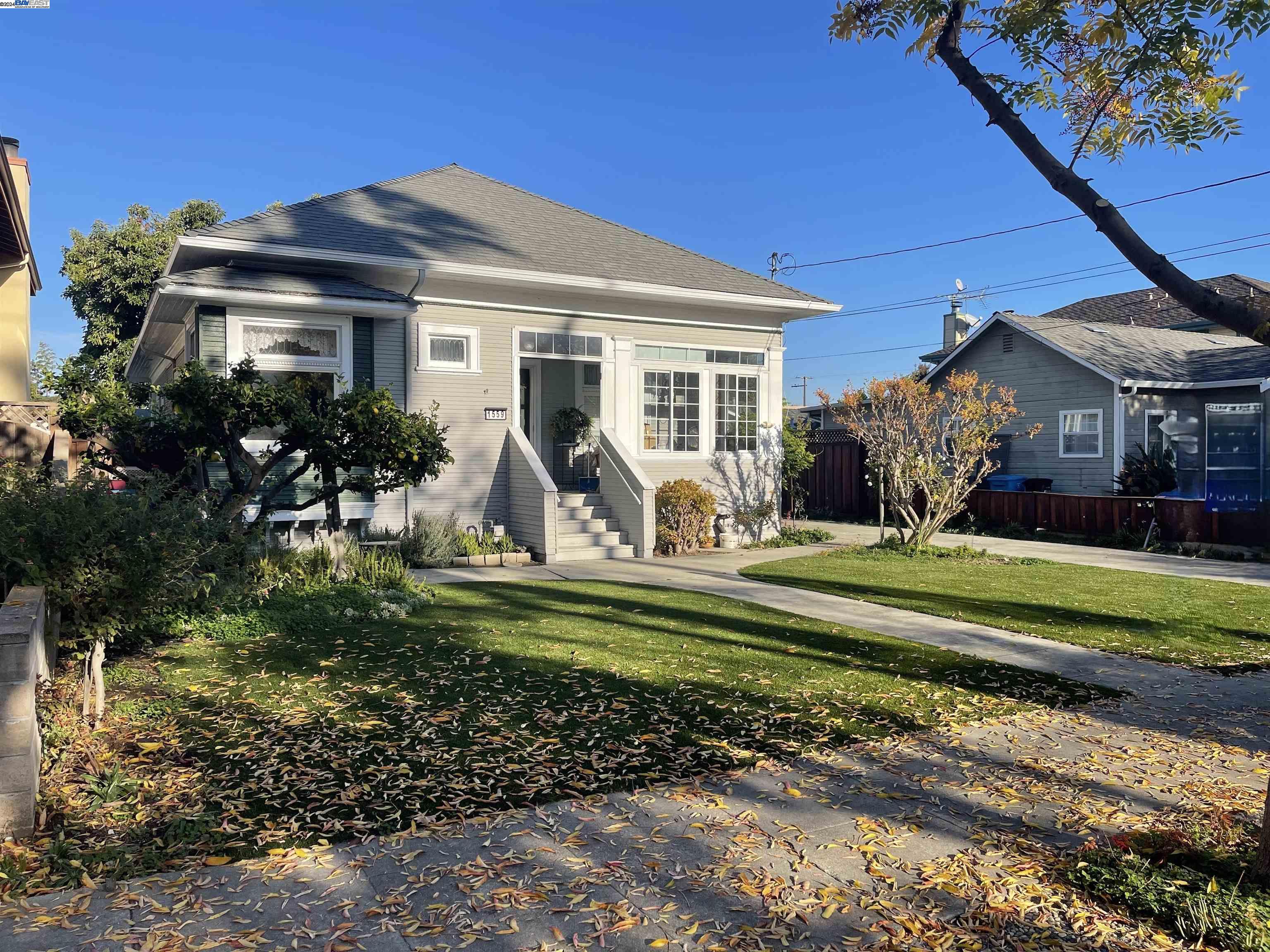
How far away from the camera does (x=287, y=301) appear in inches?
453

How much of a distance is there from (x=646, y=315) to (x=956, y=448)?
18.4 ft

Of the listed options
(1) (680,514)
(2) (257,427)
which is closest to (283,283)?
(2) (257,427)

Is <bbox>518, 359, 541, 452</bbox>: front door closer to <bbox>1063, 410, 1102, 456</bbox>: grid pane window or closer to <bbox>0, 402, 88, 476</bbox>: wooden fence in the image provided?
<bbox>0, 402, 88, 476</bbox>: wooden fence

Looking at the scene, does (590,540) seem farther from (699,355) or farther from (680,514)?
(699,355)

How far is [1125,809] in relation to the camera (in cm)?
425

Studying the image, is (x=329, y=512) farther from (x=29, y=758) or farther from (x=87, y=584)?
(x=29, y=758)

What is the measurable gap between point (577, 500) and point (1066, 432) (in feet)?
43.1

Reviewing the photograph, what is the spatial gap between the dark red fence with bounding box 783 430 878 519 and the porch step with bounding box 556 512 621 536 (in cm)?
930

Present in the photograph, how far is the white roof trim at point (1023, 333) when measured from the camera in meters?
19.9

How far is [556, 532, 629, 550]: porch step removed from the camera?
13312 mm

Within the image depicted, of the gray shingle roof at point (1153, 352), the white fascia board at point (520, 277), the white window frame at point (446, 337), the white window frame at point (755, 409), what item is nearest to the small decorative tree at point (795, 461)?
the white window frame at point (755, 409)

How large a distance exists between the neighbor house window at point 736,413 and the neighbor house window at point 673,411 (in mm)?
440

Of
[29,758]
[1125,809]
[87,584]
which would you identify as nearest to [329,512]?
[87,584]

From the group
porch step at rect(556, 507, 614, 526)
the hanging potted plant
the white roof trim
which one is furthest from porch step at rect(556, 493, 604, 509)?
the white roof trim
